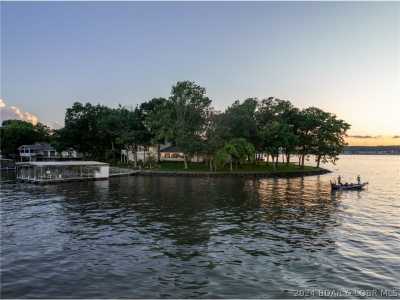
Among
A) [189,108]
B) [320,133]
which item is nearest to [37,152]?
[189,108]

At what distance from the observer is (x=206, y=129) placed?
288 feet

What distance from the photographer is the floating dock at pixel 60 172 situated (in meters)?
65.2

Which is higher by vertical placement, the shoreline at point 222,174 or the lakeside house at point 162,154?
the lakeside house at point 162,154

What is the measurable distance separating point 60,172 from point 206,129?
37.6 m

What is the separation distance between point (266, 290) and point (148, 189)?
40.1 m

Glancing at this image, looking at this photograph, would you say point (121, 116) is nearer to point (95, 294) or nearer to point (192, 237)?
point (192, 237)

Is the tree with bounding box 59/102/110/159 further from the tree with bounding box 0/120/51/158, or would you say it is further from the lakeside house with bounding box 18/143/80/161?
the tree with bounding box 0/120/51/158

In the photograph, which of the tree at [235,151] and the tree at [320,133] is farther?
the tree at [320,133]

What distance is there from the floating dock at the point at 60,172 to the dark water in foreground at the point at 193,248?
23943mm

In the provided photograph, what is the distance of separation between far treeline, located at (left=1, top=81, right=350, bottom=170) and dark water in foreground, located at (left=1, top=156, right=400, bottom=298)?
42764mm

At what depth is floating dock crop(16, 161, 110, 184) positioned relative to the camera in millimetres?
65250

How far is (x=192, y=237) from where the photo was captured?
25391mm

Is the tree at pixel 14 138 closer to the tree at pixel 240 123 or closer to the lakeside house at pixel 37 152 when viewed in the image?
the lakeside house at pixel 37 152

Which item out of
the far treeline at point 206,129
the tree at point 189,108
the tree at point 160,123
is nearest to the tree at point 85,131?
the far treeline at point 206,129
